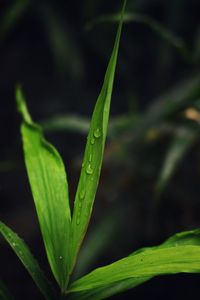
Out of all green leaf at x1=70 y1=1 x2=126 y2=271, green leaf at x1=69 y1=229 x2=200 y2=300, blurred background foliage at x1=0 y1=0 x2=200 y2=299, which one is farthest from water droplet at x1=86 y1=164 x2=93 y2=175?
blurred background foliage at x1=0 y1=0 x2=200 y2=299

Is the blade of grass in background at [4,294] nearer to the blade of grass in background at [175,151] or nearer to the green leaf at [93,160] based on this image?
the green leaf at [93,160]

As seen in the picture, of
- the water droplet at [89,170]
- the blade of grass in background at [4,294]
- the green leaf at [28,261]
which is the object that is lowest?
the blade of grass in background at [4,294]

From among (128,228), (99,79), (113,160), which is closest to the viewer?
(113,160)

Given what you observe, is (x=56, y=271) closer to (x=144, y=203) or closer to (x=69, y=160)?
(x=144, y=203)

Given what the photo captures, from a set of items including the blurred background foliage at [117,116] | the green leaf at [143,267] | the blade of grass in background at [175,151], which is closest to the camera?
the green leaf at [143,267]

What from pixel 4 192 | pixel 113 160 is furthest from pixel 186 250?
pixel 4 192

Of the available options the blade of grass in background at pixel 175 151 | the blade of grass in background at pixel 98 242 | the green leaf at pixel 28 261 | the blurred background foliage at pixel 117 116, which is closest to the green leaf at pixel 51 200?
the green leaf at pixel 28 261
